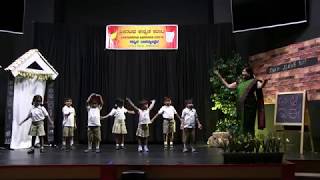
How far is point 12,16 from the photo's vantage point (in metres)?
10.0

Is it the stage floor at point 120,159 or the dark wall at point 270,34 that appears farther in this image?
the dark wall at point 270,34

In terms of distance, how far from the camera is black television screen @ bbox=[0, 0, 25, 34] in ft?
32.2

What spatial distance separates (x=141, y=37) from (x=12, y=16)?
391cm

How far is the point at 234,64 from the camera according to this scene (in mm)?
10727

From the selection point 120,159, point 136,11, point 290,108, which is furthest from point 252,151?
point 136,11

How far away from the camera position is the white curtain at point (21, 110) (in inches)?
366

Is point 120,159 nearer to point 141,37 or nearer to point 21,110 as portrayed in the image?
point 21,110

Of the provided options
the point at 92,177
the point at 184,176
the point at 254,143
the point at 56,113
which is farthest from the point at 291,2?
the point at 56,113

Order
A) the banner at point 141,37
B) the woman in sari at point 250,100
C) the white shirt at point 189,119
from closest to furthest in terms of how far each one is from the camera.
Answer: the woman in sari at point 250,100 < the white shirt at point 189,119 < the banner at point 141,37

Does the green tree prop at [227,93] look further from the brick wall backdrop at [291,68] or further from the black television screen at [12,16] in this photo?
the black television screen at [12,16]

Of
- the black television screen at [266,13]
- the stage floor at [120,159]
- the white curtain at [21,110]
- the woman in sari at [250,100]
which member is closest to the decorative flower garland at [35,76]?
the white curtain at [21,110]

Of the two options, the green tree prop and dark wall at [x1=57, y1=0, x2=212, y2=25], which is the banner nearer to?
dark wall at [x1=57, y1=0, x2=212, y2=25]

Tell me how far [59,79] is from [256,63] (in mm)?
5642

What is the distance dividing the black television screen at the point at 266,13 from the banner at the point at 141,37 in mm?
2514
